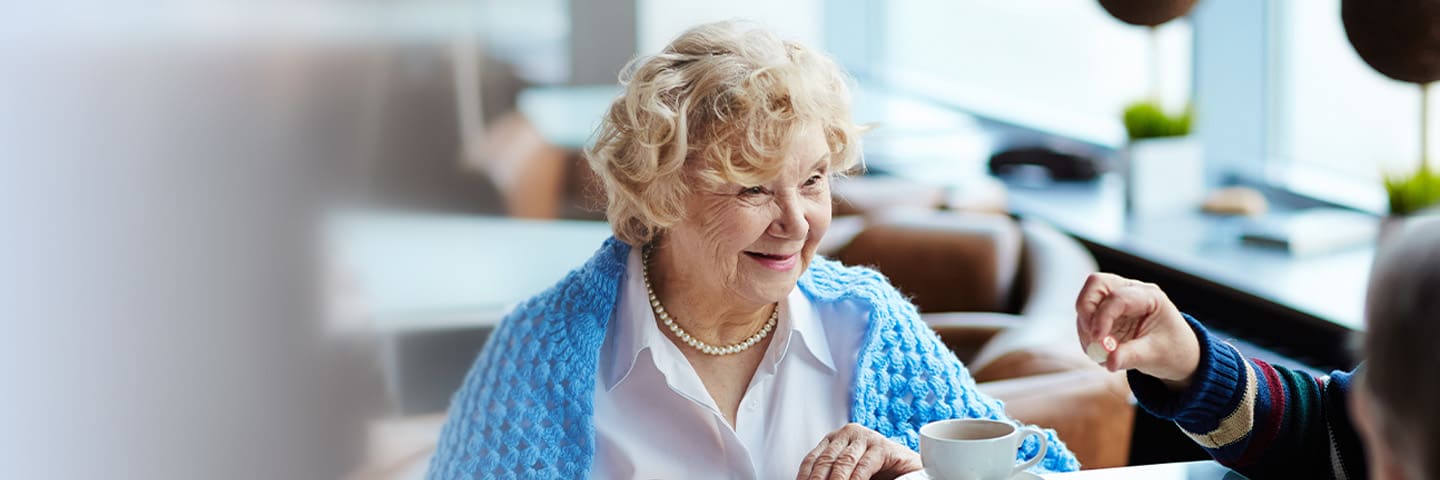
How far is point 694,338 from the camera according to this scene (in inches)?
56.8

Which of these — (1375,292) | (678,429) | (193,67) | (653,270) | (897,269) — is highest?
(193,67)

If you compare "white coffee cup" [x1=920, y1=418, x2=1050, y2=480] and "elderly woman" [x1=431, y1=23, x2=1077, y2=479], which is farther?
"elderly woman" [x1=431, y1=23, x2=1077, y2=479]

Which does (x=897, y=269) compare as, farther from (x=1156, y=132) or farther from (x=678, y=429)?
(x=678, y=429)

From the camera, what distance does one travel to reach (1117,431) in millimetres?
1815

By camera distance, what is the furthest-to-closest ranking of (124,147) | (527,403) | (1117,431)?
(1117,431) < (527,403) < (124,147)

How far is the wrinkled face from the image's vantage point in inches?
53.2

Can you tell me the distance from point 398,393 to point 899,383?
1.79 ft

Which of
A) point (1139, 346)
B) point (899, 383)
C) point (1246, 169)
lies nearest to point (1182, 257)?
point (1246, 169)

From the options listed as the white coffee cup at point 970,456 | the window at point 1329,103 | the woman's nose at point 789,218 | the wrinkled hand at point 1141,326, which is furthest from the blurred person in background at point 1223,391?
the window at point 1329,103

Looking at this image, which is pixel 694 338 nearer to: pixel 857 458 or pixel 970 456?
pixel 857 458

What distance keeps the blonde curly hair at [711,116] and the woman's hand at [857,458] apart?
0.87ft

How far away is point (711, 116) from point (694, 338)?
0.25 m

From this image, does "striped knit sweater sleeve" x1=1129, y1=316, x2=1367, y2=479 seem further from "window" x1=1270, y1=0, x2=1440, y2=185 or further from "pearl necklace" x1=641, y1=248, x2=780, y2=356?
"window" x1=1270, y1=0, x2=1440, y2=185

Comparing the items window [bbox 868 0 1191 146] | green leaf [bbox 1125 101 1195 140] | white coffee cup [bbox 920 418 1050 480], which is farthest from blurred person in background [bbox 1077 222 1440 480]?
green leaf [bbox 1125 101 1195 140]
